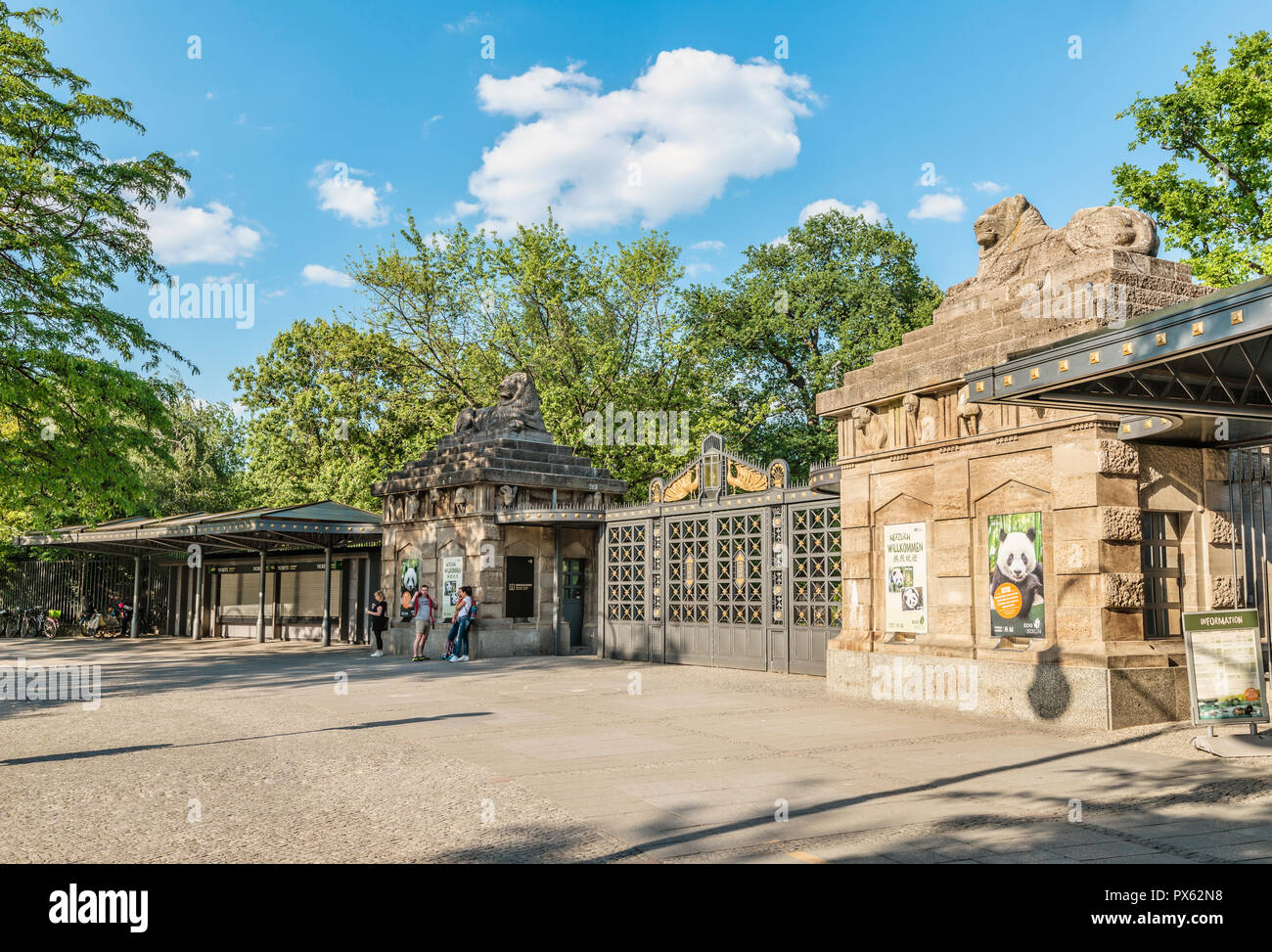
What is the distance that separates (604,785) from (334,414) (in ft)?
111

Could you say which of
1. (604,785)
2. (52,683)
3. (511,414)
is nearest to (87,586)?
(52,683)

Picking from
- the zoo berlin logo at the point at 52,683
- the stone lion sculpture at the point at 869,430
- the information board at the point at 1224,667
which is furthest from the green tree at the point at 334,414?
the information board at the point at 1224,667

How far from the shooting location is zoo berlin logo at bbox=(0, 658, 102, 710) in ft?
44.2

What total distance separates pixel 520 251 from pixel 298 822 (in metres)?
29.2

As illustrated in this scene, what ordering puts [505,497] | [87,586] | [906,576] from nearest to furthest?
[906,576]
[505,497]
[87,586]

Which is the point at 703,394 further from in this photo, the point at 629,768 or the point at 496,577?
the point at 629,768

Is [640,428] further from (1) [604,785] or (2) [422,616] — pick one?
(1) [604,785]

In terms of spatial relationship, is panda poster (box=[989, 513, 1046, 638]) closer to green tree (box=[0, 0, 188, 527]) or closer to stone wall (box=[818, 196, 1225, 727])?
stone wall (box=[818, 196, 1225, 727])

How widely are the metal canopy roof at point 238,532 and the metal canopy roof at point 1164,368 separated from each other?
1813cm

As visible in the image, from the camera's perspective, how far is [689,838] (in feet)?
18.5

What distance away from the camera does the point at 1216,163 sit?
24.7m

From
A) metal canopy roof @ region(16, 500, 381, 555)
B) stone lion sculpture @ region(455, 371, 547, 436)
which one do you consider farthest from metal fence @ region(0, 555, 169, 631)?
stone lion sculpture @ region(455, 371, 547, 436)

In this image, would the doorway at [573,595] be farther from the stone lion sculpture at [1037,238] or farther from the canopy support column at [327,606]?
the stone lion sculpture at [1037,238]
